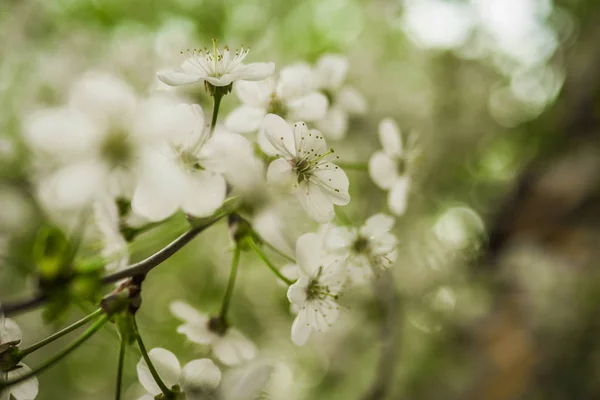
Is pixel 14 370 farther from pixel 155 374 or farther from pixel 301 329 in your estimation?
pixel 301 329

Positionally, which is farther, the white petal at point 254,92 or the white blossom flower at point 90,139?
the white petal at point 254,92

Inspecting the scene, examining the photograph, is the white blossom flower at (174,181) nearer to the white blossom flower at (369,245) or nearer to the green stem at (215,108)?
the green stem at (215,108)

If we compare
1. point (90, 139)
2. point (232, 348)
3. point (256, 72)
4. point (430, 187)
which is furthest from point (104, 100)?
point (430, 187)

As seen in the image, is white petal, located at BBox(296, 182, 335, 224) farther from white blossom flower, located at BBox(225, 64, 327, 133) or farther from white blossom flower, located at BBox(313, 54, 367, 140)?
white blossom flower, located at BBox(313, 54, 367, 140)

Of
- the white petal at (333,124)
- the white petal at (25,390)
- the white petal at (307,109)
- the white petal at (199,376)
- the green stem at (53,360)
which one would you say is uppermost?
the white petal at (333,124)

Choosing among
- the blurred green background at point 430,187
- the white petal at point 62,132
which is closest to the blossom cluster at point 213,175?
the white petal at point 62,132

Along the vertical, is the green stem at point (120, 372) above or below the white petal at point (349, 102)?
below

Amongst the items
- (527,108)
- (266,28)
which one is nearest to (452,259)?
(527,108)

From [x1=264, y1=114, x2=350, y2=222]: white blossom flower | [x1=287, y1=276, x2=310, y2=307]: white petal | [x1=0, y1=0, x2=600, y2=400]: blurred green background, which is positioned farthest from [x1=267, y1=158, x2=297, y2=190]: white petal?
[x1=0, y1=0, x2=600, y2=400]: blurred green background
